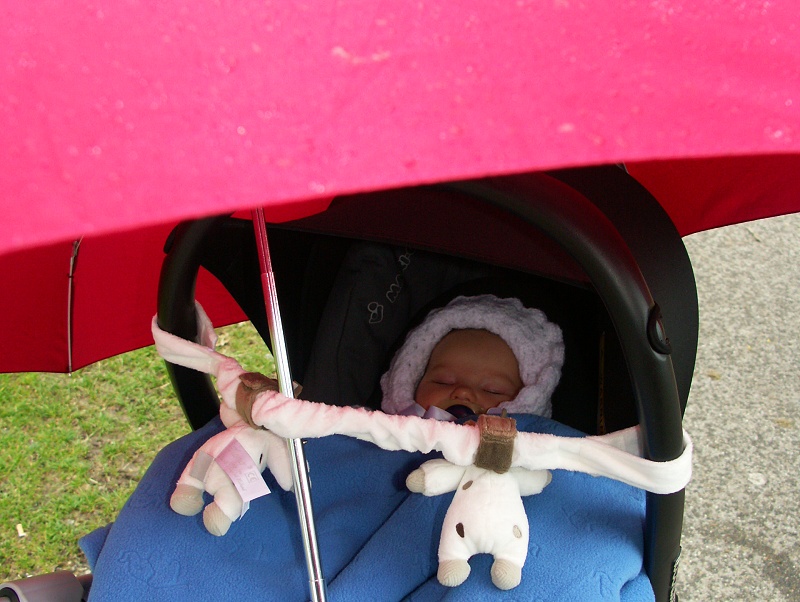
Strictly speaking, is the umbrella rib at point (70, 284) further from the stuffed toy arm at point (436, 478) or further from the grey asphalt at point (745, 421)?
the grey asphalt at point (745, 421)

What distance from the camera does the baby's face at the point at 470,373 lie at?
141 cm

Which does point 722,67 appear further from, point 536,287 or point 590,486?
point 536,287

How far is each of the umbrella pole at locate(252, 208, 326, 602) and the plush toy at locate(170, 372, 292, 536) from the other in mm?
36

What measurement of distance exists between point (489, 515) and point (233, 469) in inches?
12.6

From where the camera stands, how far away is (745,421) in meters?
2.32

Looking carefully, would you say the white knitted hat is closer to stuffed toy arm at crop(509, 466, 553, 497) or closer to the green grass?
stuffed toy arm at crop(509, 466, 553, 497)

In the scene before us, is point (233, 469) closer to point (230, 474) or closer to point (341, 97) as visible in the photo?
point (230, 474)

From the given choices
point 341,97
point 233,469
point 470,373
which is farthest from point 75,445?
point 341,97

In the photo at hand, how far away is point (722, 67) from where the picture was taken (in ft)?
1.69

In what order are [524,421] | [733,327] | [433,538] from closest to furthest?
[433,538] < [524,421] < [733,327]

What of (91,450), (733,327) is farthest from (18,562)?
(733,327)

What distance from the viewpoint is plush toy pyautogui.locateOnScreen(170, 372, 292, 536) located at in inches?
38.8

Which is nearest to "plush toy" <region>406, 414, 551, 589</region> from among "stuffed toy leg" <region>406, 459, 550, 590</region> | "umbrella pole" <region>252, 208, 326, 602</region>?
"stuffed toy leg" <region>406, 459, 550, 590</region>

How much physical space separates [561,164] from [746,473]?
1.97 metres
